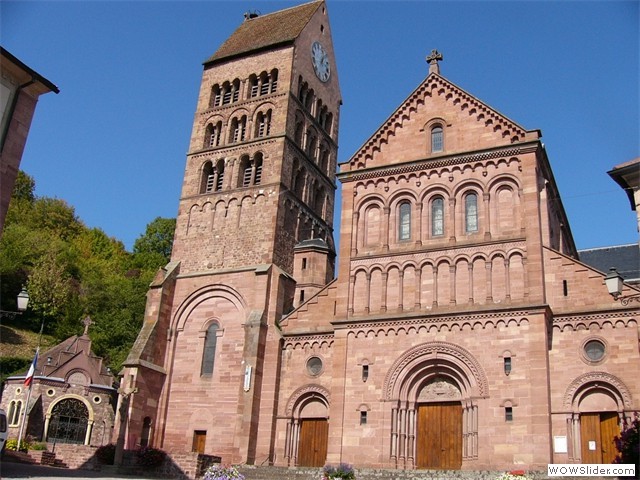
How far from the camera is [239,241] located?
128ft

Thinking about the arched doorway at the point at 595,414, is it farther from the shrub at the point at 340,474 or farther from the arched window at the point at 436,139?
the arched window at the point at 436,139

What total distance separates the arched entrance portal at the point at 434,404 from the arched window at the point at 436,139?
977cm

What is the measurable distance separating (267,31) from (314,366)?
1021 inches

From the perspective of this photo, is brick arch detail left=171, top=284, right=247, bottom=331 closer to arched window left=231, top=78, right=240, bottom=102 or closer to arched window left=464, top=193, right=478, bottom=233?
arched window left=464, top=193, right=478, bottom=233

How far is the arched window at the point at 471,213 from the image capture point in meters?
31.4

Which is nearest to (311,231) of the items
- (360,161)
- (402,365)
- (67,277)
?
(360,161)

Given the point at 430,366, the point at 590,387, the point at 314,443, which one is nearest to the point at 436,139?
the point at 430,366

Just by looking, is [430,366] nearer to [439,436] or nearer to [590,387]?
[439,436]

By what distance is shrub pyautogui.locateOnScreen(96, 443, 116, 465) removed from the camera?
109 feet

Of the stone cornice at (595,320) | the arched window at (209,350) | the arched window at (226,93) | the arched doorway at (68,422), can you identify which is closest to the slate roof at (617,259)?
the stone cornice at (595,320)

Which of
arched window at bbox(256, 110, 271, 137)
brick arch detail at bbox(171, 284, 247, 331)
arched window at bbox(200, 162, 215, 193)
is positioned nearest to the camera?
brick arch detail at bbox(171, 284, 247, 331)

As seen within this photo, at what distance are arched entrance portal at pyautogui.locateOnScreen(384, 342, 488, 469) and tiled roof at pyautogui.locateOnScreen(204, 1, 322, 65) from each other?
80.1ft

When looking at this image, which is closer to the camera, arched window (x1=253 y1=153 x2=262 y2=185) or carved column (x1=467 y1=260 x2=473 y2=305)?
carved column (x1=467 y1=260 x2=473 y2=305)

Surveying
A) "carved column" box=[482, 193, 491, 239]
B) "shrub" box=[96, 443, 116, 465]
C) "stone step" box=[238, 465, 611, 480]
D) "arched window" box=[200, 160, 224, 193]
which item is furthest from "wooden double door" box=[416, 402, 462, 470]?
"arched window" box=[200, 160, 224, 193]
